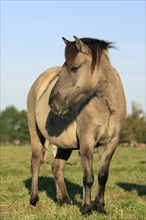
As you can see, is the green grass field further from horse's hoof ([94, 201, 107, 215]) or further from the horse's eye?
the horse's eye

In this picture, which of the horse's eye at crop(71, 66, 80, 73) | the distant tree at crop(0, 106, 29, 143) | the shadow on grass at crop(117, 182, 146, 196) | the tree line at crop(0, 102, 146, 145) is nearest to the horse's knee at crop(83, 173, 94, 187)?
the horse's eye at crop(71, 66, 80, 73)

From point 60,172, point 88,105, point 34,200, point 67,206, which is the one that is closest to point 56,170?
point 60,172

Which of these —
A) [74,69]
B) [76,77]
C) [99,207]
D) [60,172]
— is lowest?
[99,207]

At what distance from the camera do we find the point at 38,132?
832 cm

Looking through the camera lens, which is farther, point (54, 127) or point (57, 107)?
point (54, 127)

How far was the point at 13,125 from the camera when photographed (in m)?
102

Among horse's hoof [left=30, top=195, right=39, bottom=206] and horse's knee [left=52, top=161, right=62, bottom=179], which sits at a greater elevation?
horse's knee [left=52, top=161, right=62, bottom=179]

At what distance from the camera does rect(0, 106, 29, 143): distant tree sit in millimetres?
92725

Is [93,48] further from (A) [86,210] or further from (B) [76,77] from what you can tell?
(A) [86,210]

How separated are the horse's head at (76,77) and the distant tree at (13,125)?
8320 cm

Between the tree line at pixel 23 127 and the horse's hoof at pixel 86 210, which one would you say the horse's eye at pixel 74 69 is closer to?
the horse's hoof at pixel 86 210

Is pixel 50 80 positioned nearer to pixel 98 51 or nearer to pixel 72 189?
pixel 98 51

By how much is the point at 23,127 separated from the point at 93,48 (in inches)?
3590

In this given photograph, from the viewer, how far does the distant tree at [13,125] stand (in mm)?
92725
